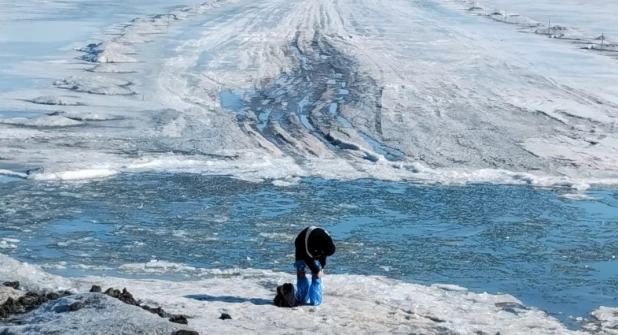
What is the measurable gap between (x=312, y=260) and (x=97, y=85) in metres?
15.0

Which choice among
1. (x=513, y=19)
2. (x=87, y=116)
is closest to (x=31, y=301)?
(x=87, y=116)

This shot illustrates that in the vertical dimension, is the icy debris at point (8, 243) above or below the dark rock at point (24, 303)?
below

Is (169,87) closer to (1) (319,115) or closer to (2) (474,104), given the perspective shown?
(1) (319,115)

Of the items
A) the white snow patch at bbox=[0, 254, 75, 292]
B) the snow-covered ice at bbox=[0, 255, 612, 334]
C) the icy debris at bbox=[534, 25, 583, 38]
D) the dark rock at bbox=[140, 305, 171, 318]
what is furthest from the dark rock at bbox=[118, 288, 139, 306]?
the icy debris at bbox=[534, 25, 583, 38]

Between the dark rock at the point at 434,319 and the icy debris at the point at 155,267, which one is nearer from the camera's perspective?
the dark rock at the point at 434,319

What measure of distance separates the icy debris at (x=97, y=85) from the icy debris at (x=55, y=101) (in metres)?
1.19

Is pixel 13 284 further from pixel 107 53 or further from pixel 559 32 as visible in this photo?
pixel 559 32

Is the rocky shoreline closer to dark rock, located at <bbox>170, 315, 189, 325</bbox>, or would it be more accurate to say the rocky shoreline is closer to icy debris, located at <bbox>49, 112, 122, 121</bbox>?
dark rock, located at <bbox>170, 315, 189, 325</bbox>

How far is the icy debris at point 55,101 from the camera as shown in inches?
871

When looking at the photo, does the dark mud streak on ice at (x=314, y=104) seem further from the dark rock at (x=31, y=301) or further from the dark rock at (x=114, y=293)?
the dark rock at (x=31, y=301)

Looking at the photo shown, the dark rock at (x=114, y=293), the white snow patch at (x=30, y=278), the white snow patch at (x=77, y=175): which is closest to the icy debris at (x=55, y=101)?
the white snow patch at (x=77, y=175)

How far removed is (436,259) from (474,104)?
1057 centimetres

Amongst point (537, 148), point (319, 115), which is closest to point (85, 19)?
point (319, 115)

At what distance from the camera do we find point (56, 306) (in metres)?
9.03
